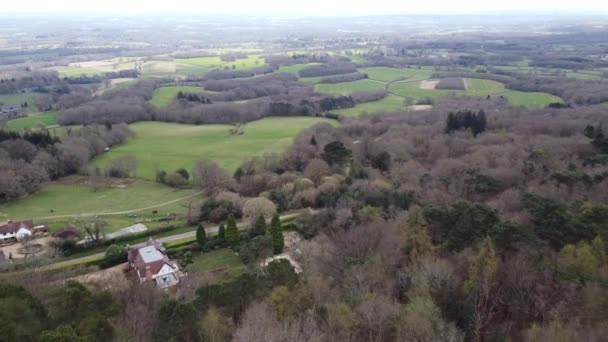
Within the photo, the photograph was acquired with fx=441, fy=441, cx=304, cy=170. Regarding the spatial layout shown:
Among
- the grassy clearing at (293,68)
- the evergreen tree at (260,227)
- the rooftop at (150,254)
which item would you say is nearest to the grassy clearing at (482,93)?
the grassy clearing at (293,68)

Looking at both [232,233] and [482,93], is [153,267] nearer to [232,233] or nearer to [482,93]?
[232,233]

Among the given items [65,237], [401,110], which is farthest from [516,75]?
[65,237]

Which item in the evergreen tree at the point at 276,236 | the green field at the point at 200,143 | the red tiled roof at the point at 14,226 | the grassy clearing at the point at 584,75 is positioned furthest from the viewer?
the grassy clearing at the point at 584,75

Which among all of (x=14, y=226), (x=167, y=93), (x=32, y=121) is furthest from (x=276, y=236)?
(x=167, y=93)

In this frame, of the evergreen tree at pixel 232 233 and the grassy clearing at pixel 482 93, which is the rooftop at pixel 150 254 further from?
the grassy clearing at pixel 482 93

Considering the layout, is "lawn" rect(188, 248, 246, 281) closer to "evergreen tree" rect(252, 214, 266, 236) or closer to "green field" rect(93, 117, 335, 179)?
"evergreen tree" rect(252, 214, 266, 236)

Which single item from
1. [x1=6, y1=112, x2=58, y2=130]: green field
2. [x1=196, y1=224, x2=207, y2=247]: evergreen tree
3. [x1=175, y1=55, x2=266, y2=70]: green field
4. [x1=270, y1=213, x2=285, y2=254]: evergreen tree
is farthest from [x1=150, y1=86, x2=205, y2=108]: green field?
[x1=270, y1=213, x2=285, y2=254]: evergreen tree
